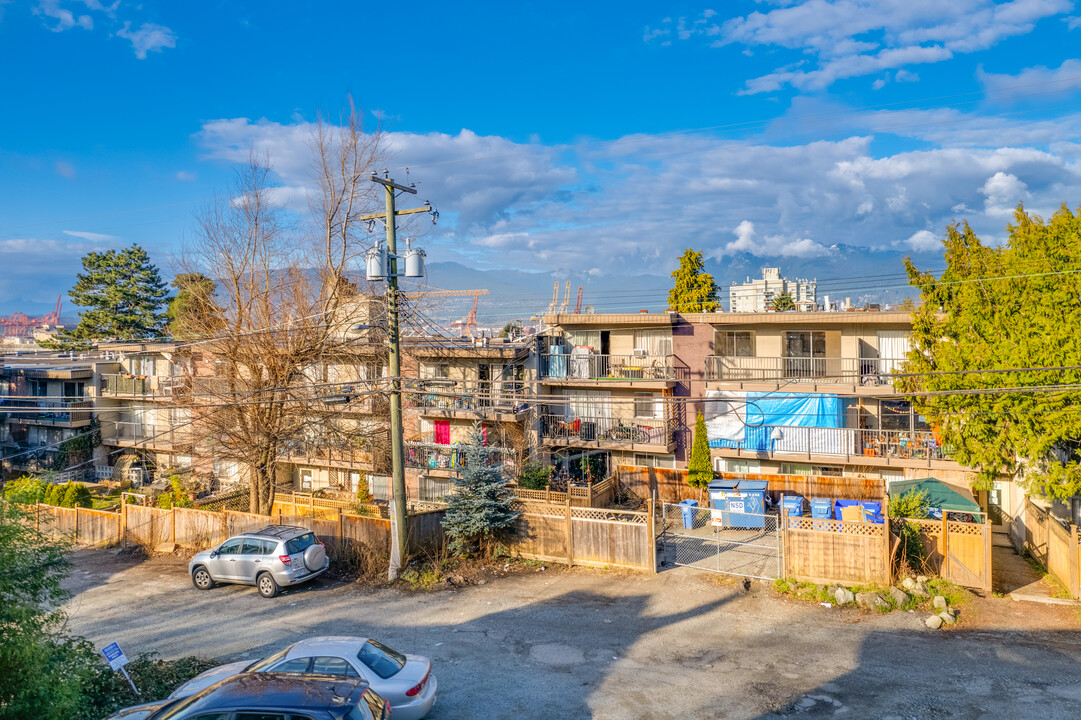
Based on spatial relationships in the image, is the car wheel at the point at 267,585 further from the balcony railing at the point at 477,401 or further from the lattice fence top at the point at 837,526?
the lattice fence top at the point at 837,526

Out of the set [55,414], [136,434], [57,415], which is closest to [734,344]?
[136,434]

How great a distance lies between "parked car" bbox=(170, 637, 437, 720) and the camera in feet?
30.0

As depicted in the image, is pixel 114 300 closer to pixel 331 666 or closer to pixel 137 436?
pixel 137 436

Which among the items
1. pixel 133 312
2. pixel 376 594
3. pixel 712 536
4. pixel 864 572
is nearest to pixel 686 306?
pixel 712 536

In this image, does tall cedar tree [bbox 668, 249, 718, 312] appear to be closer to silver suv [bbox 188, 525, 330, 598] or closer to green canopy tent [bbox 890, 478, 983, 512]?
green canopy tent [bbox 890, 478, 983, 512]

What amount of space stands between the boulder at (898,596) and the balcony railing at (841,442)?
10333 mm

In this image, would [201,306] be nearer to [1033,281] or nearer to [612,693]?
[612,693]

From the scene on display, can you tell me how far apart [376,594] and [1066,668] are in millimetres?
14435

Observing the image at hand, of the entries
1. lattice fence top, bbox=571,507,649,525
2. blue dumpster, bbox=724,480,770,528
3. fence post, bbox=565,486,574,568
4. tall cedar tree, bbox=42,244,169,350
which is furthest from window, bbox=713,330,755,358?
tall cedar tree, bbox=42,244,169,350

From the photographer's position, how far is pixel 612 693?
36.0ft

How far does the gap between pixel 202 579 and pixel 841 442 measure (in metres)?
22.1

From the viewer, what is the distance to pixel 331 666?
9141 millimetres

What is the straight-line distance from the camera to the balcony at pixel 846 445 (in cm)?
2417

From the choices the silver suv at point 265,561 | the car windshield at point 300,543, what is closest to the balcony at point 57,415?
the silver suv at point 265,561
